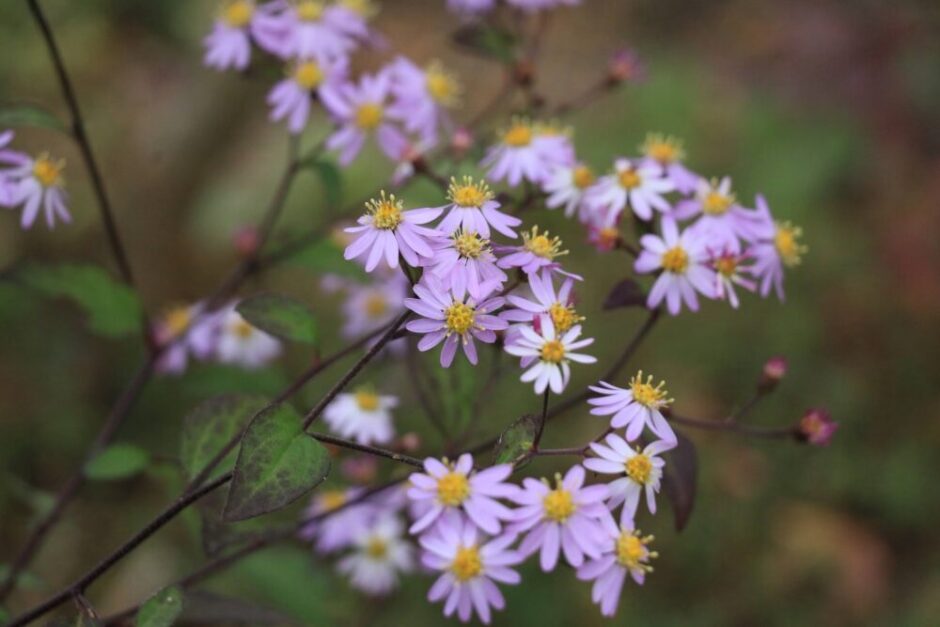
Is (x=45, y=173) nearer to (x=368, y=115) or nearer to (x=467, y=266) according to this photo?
(x=368, y=115)

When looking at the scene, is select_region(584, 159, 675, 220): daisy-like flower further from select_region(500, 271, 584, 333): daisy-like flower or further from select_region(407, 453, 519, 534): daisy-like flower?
select_region(407, 453, 519, 534): daisy-like flower

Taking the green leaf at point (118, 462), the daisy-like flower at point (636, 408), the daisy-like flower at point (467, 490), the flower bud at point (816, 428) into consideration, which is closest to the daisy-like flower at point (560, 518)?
the daisy-like flower at point (467, 490)

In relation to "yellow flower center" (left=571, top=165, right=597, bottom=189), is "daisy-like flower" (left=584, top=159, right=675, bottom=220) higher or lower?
lower

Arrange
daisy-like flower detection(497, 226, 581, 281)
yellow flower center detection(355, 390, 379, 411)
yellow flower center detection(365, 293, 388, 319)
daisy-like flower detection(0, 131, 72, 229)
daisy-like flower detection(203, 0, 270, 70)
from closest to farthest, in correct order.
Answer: daisy-like flower detection(497, 226, 581, 281), daisy-like flower detection(0, 131, 72, 229), yellow flower center detection(355, 390, 379, 411), daisy-like flower detection(203, 0, 270, 70), yellow flower center detection(365, 293, 388, 319)

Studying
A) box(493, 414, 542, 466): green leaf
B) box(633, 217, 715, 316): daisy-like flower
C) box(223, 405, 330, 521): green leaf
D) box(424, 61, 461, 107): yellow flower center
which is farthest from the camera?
box(424, 61, 461, 107): yellow flower center

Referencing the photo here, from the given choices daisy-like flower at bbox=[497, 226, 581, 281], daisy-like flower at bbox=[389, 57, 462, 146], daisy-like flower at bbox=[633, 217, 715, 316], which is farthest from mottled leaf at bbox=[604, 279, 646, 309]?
daisy-like flower at bbox=[389, 57, 462, 146]

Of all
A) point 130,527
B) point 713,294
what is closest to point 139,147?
point 130,527

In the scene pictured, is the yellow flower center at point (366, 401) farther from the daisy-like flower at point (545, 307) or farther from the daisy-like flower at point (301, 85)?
the daisy-like flower at point (545, 307)
